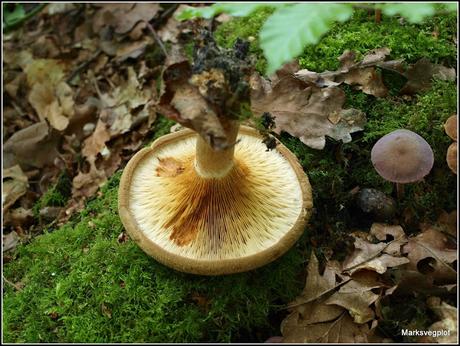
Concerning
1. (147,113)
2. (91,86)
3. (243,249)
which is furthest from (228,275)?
(91,86)

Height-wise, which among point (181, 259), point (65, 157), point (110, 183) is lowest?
point (65, 157)

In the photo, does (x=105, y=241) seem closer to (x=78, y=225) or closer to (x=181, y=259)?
(x=78, y=225)

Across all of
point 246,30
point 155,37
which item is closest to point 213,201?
point 246,30

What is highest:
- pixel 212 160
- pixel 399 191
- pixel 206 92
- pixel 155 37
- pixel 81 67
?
pixel 206 92

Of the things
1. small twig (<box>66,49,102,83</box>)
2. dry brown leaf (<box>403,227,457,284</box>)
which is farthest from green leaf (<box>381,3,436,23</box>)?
small twig (<box>66,49,102,83</box>)

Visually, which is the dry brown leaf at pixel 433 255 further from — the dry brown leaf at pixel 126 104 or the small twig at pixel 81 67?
the small twig at pixel 81 67

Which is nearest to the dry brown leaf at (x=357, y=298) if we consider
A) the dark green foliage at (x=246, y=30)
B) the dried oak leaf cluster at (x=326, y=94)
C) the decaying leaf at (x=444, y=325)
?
the decaying leaf at (x=444, y=325)

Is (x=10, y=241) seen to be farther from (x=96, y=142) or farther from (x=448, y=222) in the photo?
(x=448, y=222)
